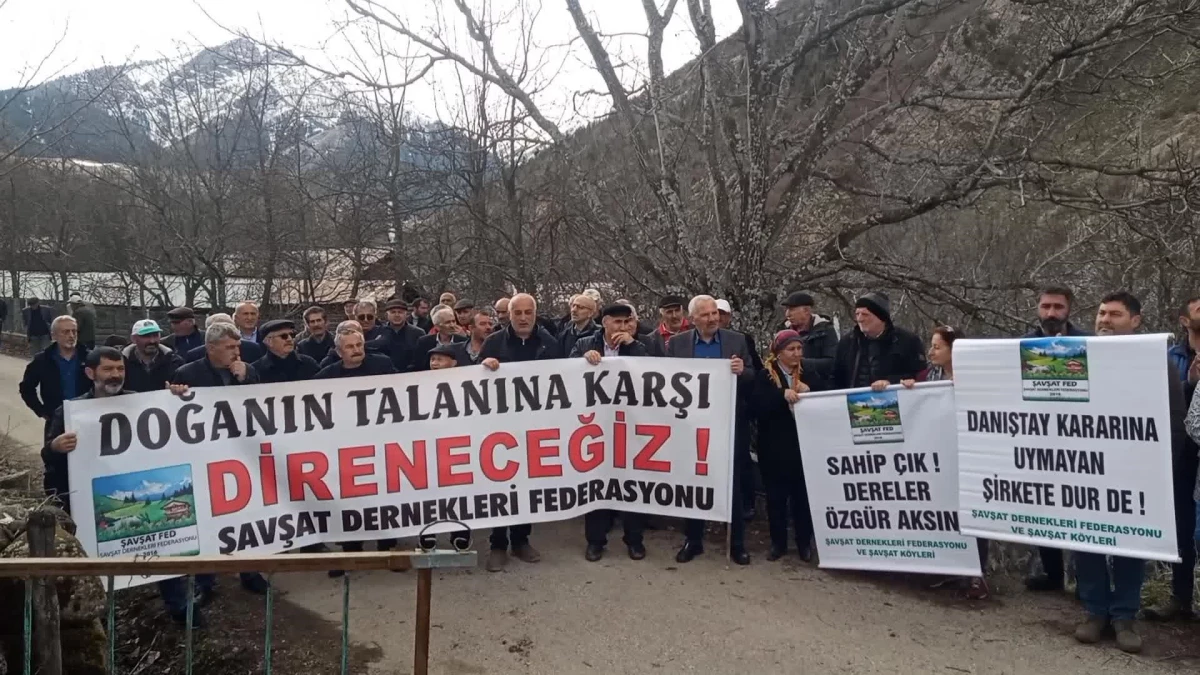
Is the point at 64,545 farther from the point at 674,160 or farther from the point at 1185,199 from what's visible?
the point at 1185,199

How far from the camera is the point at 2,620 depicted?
157 inches

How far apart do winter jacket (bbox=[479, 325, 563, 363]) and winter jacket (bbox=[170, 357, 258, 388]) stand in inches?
67.7

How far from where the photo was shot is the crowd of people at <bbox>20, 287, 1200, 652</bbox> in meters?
4.74

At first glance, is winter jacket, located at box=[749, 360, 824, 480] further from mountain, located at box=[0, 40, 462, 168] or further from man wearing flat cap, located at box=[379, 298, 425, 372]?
mountain, located at box=[0, 40, 462, 168]

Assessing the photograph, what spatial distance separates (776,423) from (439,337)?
3.07 m

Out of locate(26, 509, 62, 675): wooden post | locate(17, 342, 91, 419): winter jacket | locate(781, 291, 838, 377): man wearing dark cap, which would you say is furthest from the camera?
locate(17, 342, 91, 419): winter jacket

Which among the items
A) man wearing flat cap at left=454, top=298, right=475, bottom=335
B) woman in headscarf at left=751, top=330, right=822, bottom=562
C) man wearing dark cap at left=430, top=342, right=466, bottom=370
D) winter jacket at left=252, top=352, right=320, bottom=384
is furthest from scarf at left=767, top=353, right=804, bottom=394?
winter jacket at left=252, top=352, right=320, bottom=384

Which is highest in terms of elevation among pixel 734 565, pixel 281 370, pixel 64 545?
pixel 281 370

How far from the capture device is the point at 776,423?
20.0ft

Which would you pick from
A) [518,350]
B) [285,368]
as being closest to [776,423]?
[518,350]

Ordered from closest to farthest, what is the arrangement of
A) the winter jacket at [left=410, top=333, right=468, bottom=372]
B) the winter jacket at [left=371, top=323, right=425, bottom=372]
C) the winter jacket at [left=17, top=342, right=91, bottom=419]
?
the winter jacket at [left=17, top=342, right=91, bottom=419], the winter jacket at [left=410, top=333, right=468, bottom=372], the winter jacket at [left=371, top=323, right=425, bottom=372]

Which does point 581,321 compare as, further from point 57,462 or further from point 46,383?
point 46,383

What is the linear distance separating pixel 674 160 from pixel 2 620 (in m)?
7.58

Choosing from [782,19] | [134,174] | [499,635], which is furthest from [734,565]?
[134,174]
